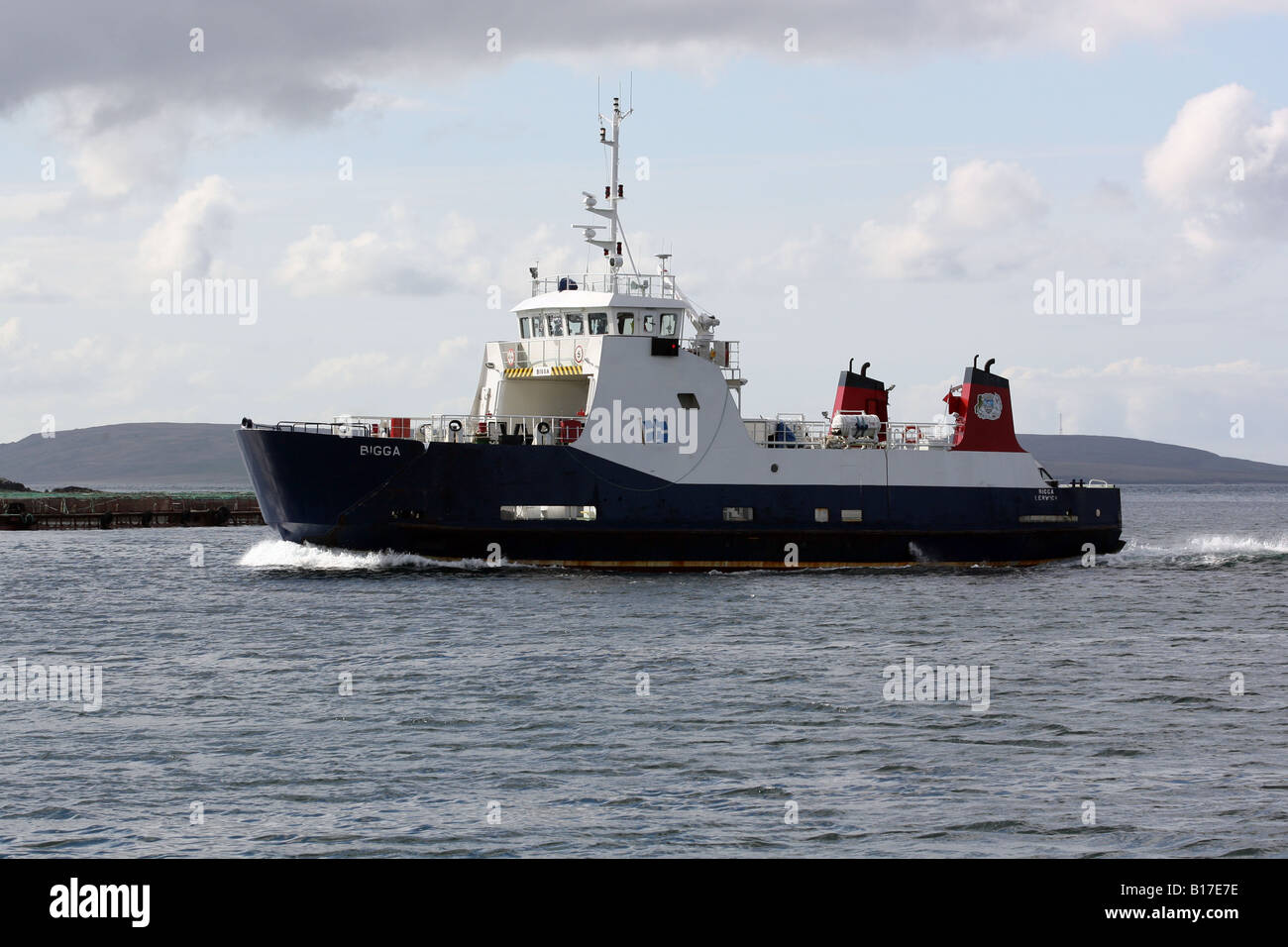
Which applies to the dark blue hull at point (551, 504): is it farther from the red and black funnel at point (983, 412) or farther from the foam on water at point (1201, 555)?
the foam on water at point (1201, 555)

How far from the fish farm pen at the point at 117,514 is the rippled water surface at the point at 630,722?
127 feet

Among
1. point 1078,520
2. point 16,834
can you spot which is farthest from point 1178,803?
point 1078,520

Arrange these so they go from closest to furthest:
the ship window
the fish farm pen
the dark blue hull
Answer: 1. the dark blue hull
2. the ship window
3. the fish farm pen

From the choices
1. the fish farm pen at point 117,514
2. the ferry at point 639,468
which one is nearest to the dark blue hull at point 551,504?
the ferry at point 639,468

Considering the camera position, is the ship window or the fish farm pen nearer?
the ship window

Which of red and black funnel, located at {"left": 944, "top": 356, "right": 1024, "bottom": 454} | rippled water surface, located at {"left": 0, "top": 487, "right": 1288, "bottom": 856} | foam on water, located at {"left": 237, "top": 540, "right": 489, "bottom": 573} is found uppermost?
red and black funnel, located at {"left": 944, "top": 356, "right": 1024, "bottom": 454}

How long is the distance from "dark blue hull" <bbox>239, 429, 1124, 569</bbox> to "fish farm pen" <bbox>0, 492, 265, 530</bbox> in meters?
39.9

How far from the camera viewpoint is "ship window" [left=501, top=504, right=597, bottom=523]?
34375mm

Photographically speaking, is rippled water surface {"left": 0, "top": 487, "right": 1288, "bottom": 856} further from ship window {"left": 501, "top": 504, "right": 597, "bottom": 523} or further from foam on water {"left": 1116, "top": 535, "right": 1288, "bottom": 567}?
foam on water {"left": 1116, "top": 535, "right": 1288, "bottom": 567}

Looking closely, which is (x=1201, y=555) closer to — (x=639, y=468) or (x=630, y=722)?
(x=639, y=468)

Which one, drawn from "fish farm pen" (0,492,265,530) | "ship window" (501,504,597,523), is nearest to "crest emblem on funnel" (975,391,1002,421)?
"ship window" (501,504,597,523)

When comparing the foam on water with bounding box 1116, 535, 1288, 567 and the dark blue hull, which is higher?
the dark blue hull

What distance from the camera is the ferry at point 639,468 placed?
3362 cm
